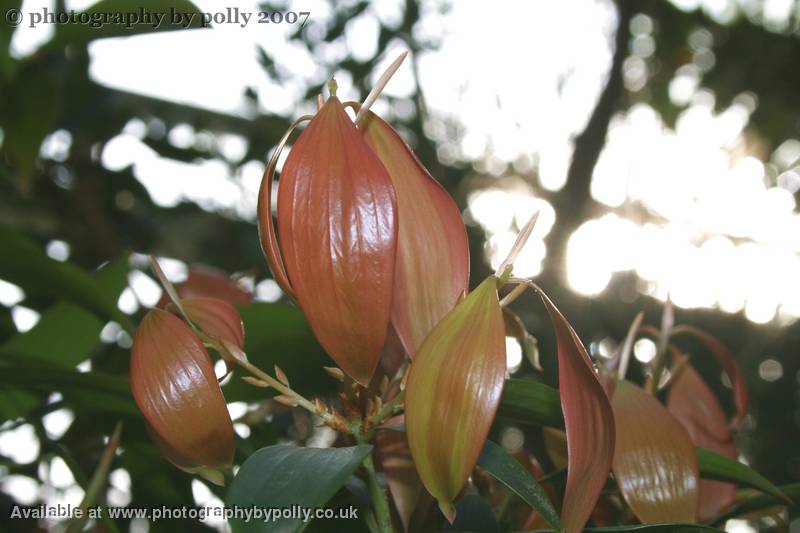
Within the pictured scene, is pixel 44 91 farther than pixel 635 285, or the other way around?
pixel 635 285

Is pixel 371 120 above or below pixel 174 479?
above

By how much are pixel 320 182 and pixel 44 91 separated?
481 mm

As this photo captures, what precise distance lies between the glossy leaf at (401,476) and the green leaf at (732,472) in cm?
9

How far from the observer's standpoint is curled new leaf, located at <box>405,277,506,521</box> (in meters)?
0.20

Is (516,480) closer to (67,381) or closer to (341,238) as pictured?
(341,238)

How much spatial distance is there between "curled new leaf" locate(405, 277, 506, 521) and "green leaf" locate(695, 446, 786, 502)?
10cm

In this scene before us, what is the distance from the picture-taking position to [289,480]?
19 centimetres

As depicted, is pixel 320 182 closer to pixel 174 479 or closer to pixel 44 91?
pixel 174 479

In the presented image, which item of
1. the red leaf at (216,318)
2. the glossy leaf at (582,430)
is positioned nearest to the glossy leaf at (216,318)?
the red leaf at (216,318)

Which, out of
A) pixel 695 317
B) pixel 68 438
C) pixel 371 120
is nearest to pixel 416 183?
pixel 371 120

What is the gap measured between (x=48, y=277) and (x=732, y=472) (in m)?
0.30

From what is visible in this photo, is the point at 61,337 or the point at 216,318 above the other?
the point at 216,318

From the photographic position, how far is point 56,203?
75 centimetres

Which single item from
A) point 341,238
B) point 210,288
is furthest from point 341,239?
point 210,288
